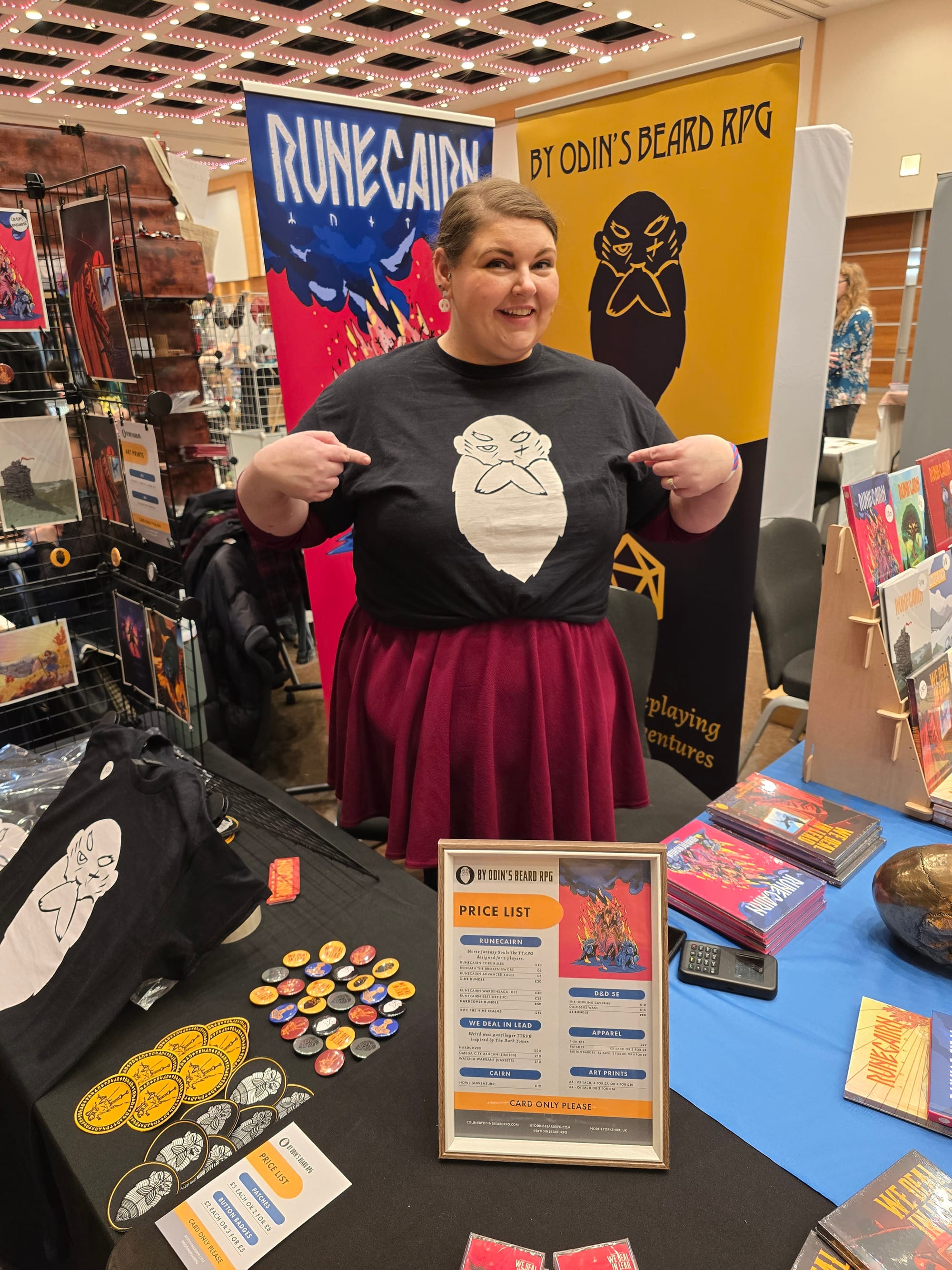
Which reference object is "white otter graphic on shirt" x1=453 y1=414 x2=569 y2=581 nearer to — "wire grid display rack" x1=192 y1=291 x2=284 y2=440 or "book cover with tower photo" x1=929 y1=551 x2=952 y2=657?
"book cover with tower photo" x1=929 y1=551 x2=952 y2=657

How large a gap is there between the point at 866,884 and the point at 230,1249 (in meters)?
0.97

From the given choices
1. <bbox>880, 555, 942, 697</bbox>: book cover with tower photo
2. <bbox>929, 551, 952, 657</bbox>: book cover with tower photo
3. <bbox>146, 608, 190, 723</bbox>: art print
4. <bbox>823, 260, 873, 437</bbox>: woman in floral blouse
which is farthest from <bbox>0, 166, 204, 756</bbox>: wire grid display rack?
<bbox>823, 260, 873, 437</bbox>: woman in floral blouse

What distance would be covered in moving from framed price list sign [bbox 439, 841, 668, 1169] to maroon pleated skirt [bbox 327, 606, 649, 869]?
479mm

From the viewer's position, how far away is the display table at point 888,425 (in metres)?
5.37

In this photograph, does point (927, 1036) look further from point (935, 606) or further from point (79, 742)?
point (79, 742)

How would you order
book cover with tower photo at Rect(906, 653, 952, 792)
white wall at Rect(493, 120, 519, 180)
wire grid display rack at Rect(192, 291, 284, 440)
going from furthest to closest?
white wall at Rect(493, 120, 519, 180)
wire grid display rack at Rect(192, 291, 284, 440)
book cover with tower photo at Rect(906, 653, 952, 792)

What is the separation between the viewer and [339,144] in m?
2.00

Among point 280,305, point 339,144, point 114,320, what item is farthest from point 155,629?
point 339,144

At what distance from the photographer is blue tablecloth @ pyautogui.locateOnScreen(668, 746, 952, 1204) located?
32.3 inches

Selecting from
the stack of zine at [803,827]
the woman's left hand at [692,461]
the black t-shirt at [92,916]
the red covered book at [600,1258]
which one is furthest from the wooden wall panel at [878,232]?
the red covered book at [600,1258]

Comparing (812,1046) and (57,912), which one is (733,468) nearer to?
(812,1046)

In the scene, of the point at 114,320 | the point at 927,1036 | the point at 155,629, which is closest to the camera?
the point at 927,1036

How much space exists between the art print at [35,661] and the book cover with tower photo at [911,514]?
1.69 metres

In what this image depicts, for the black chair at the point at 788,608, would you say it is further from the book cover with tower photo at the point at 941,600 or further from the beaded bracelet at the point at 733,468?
the beaded bracelet at the point at 733,468
